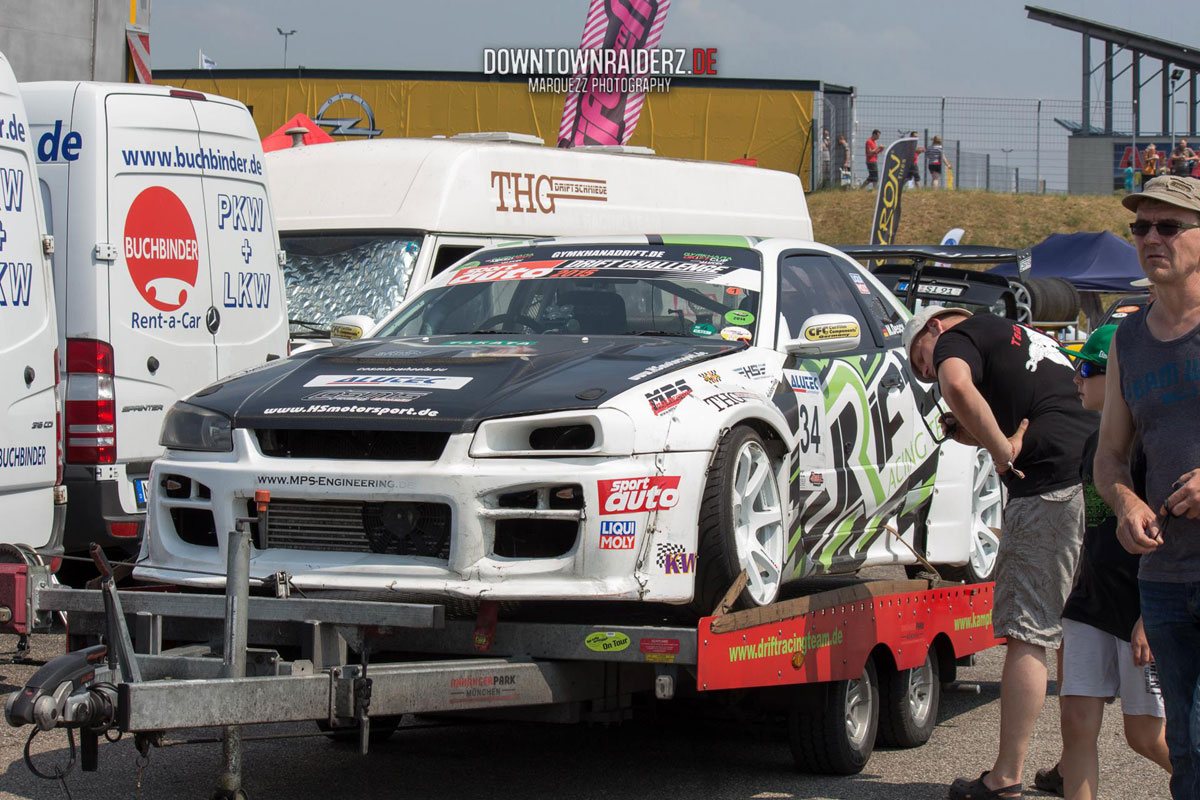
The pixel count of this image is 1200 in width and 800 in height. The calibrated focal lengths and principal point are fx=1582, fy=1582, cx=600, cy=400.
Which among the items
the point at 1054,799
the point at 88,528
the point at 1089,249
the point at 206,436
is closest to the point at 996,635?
the point at 1054,799

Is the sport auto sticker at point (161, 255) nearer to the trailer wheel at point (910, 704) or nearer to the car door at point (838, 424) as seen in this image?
the car door at point (838, 424)

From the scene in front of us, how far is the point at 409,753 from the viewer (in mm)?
6254

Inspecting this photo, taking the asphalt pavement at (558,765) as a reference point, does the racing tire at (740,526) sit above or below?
above

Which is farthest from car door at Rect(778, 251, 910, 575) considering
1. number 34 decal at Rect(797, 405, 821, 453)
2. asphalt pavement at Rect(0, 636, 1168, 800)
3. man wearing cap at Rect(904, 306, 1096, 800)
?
asphalt pavement at Rect(0, 636, 1168, 800)

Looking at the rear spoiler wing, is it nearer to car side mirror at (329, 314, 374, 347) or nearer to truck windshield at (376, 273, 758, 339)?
truck windshield at (376, 273, 758, 339)

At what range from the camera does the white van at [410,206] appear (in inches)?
413

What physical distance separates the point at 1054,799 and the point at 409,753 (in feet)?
8.04

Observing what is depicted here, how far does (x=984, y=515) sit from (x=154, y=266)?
438cm

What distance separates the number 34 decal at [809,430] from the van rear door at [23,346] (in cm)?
343

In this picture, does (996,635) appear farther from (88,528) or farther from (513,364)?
(88,528)

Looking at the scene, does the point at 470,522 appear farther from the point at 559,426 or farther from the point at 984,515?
the point at 984,515

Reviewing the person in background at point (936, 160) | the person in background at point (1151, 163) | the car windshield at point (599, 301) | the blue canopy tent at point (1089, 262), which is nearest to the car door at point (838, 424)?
the car windshield at point (599, 301)

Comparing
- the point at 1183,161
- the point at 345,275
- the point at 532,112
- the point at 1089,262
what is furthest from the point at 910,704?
A: the point at 532,112

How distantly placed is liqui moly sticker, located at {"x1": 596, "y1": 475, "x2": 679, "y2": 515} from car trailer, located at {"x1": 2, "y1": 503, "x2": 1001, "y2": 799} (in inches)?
14.3
